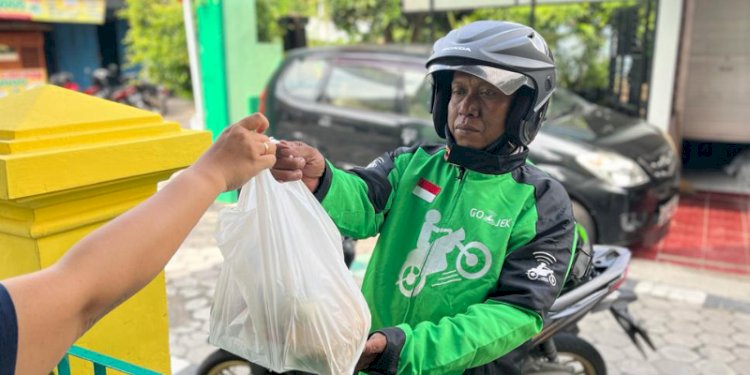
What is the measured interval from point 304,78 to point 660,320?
3668mm

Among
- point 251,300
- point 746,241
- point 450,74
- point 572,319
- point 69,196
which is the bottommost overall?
point 746,241

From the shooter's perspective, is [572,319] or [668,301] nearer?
[572,319]

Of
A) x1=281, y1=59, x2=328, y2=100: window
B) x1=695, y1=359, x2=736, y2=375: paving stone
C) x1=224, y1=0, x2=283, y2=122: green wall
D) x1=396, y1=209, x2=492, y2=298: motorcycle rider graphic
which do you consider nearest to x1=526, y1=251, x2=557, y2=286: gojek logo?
x1=396, y1=209, x2=492, y2=298: motorcycle rider graphic

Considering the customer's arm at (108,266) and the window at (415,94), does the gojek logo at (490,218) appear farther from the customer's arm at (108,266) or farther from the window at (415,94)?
the window at (415,94)

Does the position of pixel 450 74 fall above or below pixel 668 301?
above

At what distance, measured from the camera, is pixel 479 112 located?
5.31ft

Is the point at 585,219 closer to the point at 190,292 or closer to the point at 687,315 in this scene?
the point at 687,315

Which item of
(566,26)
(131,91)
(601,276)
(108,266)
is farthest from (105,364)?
(131,91)

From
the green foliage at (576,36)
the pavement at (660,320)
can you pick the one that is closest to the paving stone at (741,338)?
the pavement at (660,320)

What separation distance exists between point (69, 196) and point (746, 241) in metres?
→ 5.74

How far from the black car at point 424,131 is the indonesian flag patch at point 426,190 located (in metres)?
2.99

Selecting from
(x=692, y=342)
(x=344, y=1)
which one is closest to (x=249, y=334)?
(x=692, y=342)

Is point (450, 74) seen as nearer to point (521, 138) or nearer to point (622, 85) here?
point (521, 138)

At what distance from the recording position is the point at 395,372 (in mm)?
1329
